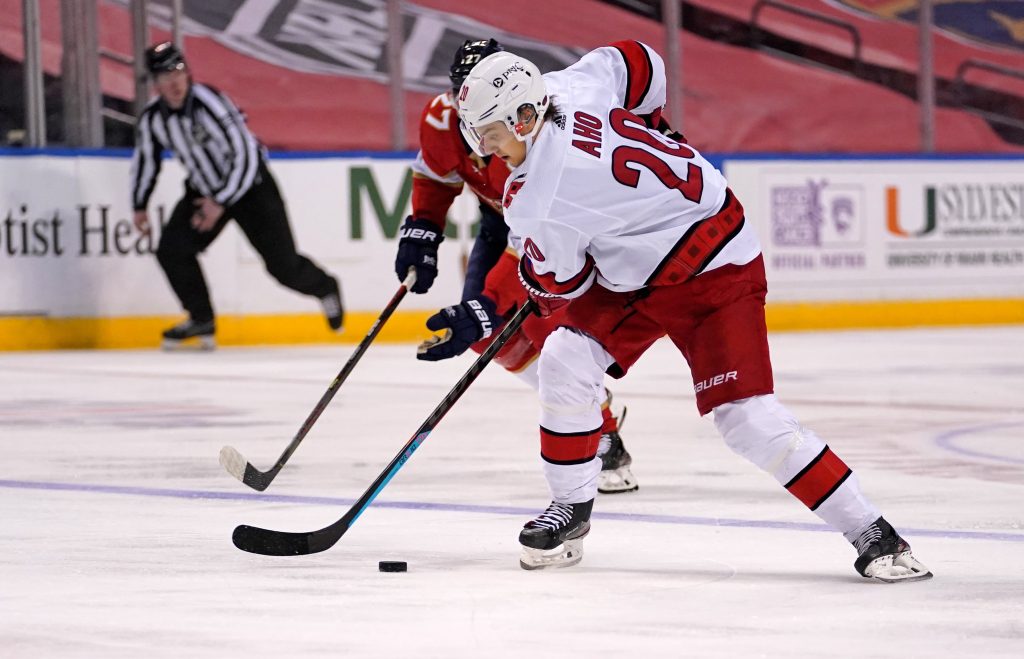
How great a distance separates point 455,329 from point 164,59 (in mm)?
5707

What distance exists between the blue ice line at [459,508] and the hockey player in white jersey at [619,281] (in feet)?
1.50

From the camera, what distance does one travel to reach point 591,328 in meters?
3.11

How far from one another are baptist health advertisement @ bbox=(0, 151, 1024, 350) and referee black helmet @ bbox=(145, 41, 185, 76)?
585 mm

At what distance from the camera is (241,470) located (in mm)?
3916

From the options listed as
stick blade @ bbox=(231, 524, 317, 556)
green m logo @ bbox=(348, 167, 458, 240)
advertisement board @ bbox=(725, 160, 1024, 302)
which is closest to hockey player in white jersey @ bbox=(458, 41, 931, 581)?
stick blade @ bbox=(231, 524, 317, 556)

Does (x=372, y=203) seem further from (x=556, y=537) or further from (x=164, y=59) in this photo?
(x=556, y=537)

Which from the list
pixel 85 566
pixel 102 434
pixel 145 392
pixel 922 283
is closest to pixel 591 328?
pixel 85 566

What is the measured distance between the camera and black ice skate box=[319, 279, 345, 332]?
9375 millimetres

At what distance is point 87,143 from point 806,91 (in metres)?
5.04

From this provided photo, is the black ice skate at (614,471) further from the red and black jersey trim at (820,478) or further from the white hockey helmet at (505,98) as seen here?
the white hockey helmet at (505,98)

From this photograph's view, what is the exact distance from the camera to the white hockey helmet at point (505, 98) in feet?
9.36

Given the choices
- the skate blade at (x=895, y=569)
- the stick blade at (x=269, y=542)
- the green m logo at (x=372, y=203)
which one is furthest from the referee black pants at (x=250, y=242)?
the skate blade at (x=895, y=569)

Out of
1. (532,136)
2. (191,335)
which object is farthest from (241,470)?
(191,335)

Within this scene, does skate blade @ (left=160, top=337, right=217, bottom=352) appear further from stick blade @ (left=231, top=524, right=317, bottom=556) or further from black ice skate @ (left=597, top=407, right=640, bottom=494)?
stick blade @ (left=231, top=524, right=317, bottom=556)
